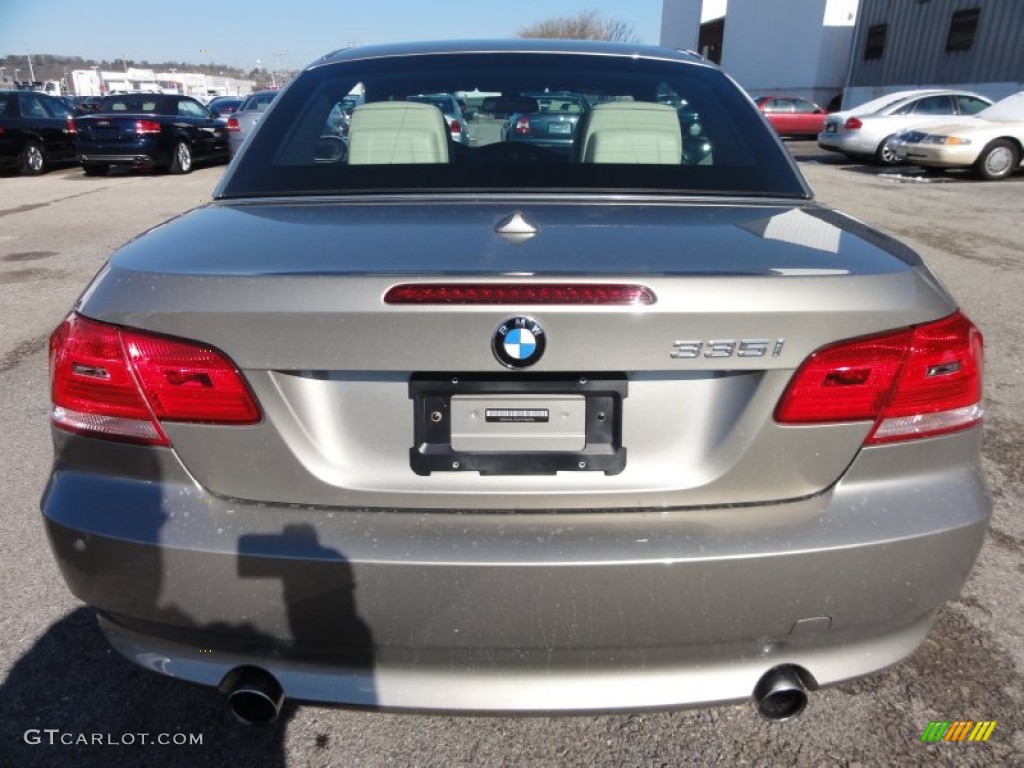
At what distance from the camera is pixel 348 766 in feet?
6.53

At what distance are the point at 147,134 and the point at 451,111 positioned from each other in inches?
608

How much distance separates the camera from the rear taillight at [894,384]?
1.57 metres

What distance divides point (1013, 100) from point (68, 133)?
66.2 ft

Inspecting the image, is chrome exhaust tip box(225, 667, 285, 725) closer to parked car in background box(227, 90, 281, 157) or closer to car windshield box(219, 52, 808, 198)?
car windshield box(219, 52, 808, 198)

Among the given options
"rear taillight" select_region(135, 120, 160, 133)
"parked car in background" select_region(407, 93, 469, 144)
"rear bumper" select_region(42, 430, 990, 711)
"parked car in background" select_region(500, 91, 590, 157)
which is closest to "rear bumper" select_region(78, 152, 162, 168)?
"rear taillight" select_region(135, 120, 160, 133)

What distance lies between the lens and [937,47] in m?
28.6

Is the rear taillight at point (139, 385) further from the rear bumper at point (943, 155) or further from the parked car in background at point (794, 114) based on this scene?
the parked car in background at point (794, 114)

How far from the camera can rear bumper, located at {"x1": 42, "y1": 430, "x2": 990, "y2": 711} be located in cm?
155

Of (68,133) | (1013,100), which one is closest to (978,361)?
(1013,100)

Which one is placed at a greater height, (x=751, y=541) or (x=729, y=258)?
(x=729, y=258)

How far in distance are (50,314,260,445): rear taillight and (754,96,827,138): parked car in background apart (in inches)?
1146

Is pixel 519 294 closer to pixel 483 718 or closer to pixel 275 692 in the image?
pixel 275 692

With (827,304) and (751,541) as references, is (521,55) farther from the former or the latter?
(751,541)

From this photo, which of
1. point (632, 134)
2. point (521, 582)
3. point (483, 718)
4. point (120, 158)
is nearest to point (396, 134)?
point (632, 134)
